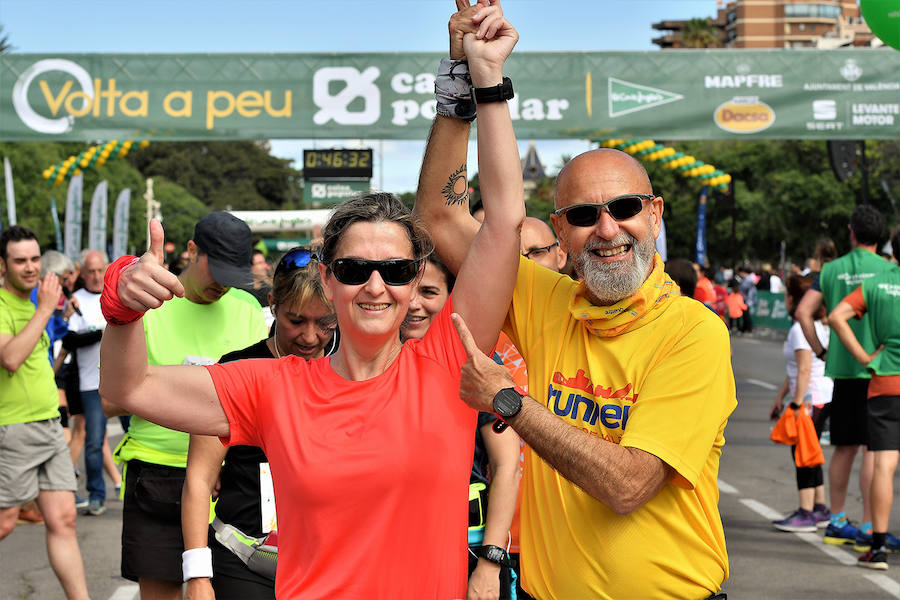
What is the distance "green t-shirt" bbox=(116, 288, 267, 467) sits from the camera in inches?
180

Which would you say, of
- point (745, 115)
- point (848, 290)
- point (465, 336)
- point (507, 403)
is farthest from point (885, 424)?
point (745, 115)

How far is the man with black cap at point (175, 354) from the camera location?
4.45 m

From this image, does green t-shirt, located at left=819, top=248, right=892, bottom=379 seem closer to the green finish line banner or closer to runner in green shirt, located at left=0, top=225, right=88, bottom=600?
runner in green shirt, located at left=0, top=225, right=88, bottom=600

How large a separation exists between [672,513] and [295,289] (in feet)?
5.28

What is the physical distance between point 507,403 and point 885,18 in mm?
3979

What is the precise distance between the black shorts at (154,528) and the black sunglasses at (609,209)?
2.31 meters

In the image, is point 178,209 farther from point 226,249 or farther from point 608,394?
point 608,394

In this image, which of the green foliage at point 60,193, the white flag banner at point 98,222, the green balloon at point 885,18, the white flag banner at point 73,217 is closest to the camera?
the green balloon at point 885,18

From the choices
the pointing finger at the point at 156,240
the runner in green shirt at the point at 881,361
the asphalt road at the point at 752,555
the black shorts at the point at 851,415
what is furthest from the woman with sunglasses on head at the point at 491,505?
the black shorts at the point at 851,415

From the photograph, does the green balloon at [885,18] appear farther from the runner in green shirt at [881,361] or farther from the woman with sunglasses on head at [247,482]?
the woman with sunglasses on head at [247,482]

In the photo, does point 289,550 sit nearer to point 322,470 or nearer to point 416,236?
point 322,470

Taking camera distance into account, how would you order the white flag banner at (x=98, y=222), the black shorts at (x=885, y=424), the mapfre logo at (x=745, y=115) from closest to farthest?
the black shorts at (x=885, y=424), the mapfre logo at (x=745, y=115), the white flag banner at (x=98, y=222)

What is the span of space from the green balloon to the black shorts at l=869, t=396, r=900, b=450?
2.61 metres

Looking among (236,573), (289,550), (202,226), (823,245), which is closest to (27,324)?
(202,226)
